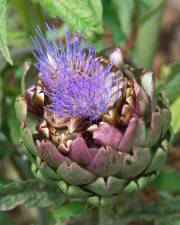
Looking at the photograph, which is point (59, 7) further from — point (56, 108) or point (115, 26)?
point (115, 26)

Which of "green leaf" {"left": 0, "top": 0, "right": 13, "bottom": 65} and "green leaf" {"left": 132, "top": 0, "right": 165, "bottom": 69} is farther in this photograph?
"green leaf" {"left": 132, "top": 0, "right": 165, "bottom": 69}

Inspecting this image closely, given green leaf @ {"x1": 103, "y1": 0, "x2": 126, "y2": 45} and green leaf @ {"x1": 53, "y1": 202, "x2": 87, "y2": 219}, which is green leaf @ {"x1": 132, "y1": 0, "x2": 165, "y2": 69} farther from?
green leaf @ {"x1": 53, "y1": 202, "x2": 87, "y2": 219}

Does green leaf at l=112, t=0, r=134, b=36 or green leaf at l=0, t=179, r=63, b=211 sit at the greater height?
green leaf at l=112, t=0, r=134, b=36

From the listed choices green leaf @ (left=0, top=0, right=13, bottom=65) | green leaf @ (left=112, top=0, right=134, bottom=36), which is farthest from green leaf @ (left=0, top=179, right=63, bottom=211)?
green leaf @ (left=112, top=0, right=134, bottom=36)

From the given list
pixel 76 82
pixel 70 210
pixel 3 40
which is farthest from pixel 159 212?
pixel 3 40

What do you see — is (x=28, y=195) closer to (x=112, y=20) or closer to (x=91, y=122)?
(x=91, y=122)

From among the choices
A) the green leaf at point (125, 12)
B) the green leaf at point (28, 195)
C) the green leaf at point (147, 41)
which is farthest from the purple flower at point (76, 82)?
the green leaf at point (147, 41)

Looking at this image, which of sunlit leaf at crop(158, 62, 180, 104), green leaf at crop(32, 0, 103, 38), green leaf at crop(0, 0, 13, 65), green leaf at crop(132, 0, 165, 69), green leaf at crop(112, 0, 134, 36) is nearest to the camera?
green leaf at crop(0, 0, 13, 65)

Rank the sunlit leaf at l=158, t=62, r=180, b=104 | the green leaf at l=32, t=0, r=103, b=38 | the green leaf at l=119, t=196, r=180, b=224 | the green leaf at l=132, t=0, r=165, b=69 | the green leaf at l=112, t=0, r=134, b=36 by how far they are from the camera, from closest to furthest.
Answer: the green leaf at l=32, t=0, r=103, b=38, the green leaf at l=119, t=196, r=180, b=224, the sunlit leaf at l=158, t=62, r=180, b=104, the green leaf at l=112, t=0, r=134, b=36, the green leaf at l=132, t=0, r=165, b=69
